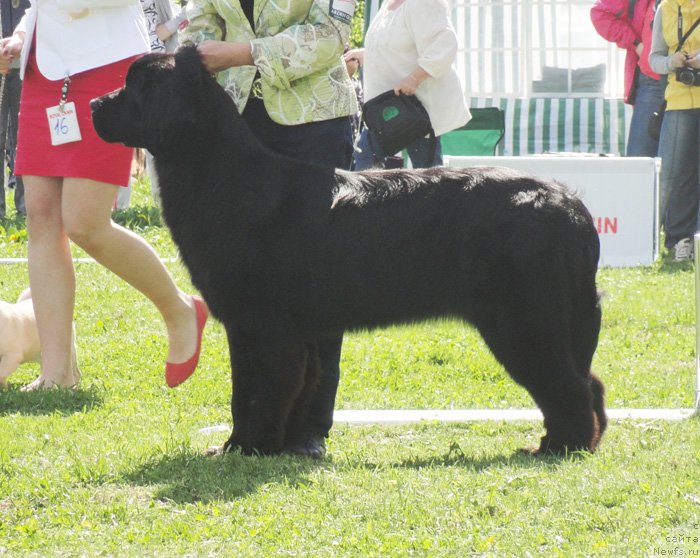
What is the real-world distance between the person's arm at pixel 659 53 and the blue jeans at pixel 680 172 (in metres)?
0.34

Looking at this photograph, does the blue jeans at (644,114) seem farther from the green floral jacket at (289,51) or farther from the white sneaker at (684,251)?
the green floral jacket at (289,51)

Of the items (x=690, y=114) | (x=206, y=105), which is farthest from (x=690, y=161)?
(x=206, y=105)

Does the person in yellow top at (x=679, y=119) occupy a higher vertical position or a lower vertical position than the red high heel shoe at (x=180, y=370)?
higher

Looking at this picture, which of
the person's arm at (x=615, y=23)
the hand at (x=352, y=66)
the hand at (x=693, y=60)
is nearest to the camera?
the hand at (x=352, y=66)

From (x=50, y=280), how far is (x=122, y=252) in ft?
1.22

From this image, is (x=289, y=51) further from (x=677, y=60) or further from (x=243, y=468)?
(x=677, y=60)

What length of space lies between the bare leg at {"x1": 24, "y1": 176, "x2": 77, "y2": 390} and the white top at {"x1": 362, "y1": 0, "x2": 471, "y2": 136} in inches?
138

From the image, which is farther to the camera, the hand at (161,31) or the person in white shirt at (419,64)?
the hand at (161,31)

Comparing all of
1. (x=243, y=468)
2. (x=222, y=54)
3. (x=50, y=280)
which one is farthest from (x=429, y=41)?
(x=243, y=468)

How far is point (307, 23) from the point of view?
411cm

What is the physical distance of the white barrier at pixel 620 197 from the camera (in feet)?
28.3

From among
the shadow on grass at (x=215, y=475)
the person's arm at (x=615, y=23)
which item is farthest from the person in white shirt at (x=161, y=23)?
the shadow on grass at (x=215, y=475)

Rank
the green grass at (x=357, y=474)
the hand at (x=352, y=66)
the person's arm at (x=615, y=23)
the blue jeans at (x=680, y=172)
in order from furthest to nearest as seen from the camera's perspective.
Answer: the person's arm at (x=615, y=23) < the blue jeans at (x=680, y=172) < the hand at (x=352, y=66) < the green grass at (x=357, y=474)

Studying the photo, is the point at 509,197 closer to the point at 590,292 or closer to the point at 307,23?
the point at 590,292
